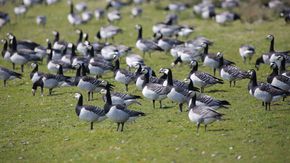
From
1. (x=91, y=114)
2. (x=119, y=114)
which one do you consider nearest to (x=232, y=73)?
(x=119, y=114)

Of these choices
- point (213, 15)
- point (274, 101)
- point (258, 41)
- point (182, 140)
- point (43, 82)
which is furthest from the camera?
point (213, 15)

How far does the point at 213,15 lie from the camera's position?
42.8m

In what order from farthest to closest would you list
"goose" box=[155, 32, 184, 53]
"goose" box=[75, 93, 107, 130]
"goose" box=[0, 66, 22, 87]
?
"goose" box=[155, 32, 184, 53] → "goose" box=[0, 66, 22, 87] → "goose" box=[75, 93, 107, 130]

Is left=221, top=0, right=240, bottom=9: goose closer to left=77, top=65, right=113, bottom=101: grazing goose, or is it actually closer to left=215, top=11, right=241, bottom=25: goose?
left=215, top=11, right=241, bottom=25: goose

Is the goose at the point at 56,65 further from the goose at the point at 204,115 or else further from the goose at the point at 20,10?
the goose at the point at 20,10

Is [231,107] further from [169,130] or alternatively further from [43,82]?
[43,82]

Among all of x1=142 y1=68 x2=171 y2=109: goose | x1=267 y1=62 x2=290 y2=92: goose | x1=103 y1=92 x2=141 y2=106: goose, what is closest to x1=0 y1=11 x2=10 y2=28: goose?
x1=142 y1=68 x2=171 y2=109: goose

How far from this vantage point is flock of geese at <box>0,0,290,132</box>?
19.0 metres

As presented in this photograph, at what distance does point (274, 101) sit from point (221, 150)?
492 centimetres

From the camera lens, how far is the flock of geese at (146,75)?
1895 centimetres

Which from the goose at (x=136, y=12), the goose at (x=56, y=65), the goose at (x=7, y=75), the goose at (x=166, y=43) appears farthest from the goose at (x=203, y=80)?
the goose at (x=136, y=12)

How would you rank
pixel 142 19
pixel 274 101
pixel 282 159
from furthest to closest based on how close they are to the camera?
pixel 142 19 → pixel 274 101 → pixel 282 159

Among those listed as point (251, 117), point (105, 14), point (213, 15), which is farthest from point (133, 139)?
point (105, 14)

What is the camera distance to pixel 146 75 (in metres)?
22.1
